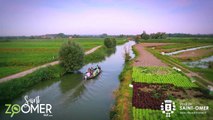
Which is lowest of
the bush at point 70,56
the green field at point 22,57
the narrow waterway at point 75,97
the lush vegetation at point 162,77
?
the narrow waterway at point 75,97

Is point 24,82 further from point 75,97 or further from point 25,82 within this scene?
point 75,97

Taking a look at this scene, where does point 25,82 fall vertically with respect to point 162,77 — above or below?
above

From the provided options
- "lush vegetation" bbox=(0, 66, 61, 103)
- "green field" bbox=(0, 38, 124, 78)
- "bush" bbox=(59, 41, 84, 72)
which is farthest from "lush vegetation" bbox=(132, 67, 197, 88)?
"green field" bbox=(0, 38, 124, 78)

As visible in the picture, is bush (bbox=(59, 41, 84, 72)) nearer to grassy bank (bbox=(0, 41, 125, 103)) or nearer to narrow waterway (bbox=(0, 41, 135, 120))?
grassy bank (bbox=(0, 41, 125, 103))

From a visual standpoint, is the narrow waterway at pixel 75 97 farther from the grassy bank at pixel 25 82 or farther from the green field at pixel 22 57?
the green field at pixel 22 57

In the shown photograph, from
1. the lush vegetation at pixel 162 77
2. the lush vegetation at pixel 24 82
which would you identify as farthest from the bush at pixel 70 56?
the lush vegetation at pixel 162 77

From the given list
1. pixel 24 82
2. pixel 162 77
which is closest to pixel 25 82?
pixel 24 82

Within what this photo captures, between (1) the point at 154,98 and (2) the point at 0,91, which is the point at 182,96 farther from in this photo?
(2) the point at 0,91
